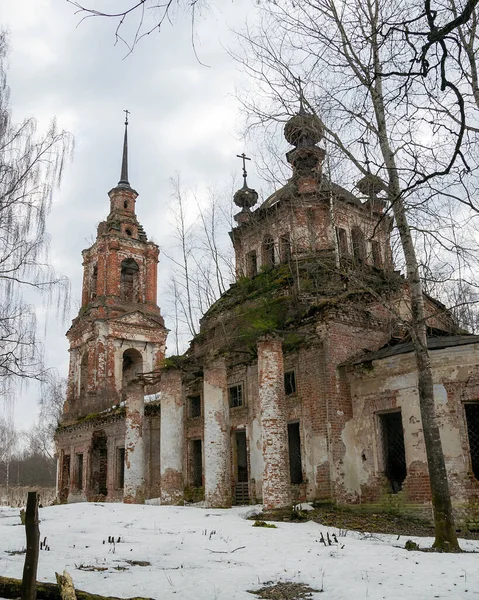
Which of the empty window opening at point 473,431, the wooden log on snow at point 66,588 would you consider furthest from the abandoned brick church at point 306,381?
the wooden log on snow at point 66,588

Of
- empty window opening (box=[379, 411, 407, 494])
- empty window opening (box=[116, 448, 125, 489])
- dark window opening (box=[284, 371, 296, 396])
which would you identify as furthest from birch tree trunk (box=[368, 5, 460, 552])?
empty window opening (box=[116, 448, 125, 489])

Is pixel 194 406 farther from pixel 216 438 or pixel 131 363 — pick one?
pixel 131 363

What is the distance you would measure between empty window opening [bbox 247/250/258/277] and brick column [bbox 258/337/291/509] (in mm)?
8118

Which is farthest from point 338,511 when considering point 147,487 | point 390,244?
point 147,487

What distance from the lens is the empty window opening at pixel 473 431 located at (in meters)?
12.5

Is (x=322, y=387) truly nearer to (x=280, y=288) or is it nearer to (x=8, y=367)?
(x=280, y=288)

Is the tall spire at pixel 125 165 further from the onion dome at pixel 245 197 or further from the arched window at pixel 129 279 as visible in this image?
the onion dome at pixel 245 197

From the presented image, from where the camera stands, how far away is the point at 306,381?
51.1ft

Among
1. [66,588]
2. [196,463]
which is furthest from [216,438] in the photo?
[66,588]

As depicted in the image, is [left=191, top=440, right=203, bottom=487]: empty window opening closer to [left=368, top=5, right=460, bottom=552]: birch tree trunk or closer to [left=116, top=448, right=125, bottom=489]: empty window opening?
[left=116, top=448, right=125, bottom=489]: empty window opening

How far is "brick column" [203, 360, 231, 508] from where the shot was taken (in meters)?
16.0

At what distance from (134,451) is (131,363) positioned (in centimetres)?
1611

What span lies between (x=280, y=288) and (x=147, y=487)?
11.6m

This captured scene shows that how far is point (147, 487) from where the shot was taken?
80.0 ft
